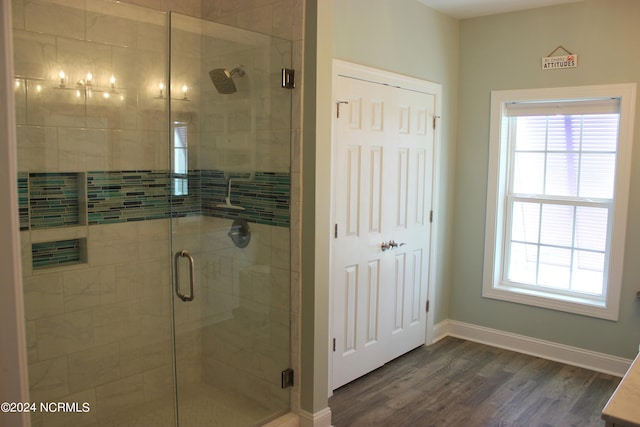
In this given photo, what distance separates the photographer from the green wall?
3586 mm

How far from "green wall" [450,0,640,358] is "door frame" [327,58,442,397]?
33 centimetres

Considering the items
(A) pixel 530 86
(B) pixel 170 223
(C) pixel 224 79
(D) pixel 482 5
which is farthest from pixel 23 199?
(A) pixel 530 86

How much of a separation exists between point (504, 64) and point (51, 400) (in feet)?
12.5

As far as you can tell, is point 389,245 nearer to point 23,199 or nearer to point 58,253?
point 58,253

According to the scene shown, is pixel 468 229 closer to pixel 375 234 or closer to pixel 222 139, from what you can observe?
pixel 375 234

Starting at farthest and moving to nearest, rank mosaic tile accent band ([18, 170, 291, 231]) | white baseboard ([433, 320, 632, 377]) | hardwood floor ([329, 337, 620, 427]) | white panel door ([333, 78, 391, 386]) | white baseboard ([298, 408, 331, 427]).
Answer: white baseboard ([433, 320, 632, 377])
white panel door ([333, 78, 391, 386])
hardwood floor ([329, 337, 620, 427])
white baseboard ([298, 408, 331, 427])
mosaic tile accent band ([18, 170, 291, 231])

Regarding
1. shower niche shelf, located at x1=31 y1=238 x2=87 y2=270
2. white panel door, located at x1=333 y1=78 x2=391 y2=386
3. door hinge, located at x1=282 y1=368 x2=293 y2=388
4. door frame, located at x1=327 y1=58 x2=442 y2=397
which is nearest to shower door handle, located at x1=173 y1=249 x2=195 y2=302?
shower niche shelf, located at x1=31 y1=238 x2=87 y2=270

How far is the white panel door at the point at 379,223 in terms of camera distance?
3.27 metres

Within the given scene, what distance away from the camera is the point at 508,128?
4.19m

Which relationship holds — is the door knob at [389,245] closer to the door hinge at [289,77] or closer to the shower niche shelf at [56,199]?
the door hinge at [289,77]

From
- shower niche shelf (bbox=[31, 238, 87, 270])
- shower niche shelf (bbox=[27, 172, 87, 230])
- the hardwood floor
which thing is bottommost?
the hardwood floor

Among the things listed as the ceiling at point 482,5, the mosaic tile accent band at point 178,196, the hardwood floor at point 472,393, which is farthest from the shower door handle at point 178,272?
the ceiling at point 482,5

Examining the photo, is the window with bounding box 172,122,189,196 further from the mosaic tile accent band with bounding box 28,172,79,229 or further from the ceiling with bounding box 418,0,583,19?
the ceiling with bounding box 418,0,583,19

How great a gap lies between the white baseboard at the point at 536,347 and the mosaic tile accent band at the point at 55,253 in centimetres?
289
